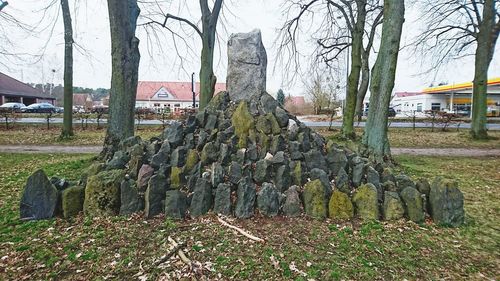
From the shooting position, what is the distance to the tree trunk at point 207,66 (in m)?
11.3

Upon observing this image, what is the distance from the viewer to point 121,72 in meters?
7.15

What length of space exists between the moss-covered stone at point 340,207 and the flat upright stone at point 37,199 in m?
3.49

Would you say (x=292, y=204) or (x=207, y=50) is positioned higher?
(x=207, y=50)

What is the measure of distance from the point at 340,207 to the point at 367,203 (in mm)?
353

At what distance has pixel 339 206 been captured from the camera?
3.90m

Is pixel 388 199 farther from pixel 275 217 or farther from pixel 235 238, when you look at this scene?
pixel 235 238

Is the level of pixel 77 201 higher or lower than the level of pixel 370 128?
lower

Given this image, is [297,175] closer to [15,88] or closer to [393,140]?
[393,140]

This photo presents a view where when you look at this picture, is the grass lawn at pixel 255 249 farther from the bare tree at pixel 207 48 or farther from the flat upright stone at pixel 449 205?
the bare tree at pixel 207 48

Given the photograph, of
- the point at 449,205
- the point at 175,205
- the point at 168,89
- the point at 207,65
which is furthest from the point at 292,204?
the point at 168,89

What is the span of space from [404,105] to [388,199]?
52.2 meters

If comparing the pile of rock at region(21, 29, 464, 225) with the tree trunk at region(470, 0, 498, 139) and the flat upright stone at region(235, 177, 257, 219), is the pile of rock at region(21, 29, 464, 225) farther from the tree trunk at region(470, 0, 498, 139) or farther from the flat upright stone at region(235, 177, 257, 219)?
the tree trunk at region(470, 0, 498, 139)

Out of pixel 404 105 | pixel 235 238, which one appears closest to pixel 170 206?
pixel 235 238

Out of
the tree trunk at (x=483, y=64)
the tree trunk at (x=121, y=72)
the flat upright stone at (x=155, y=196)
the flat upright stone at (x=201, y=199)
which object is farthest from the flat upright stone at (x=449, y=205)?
the tree trunk at (x=483, y=64)
